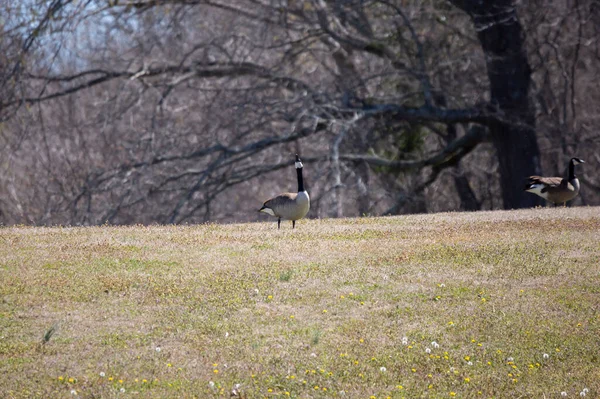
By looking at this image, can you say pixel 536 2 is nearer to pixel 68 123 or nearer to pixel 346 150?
pixel 346 150

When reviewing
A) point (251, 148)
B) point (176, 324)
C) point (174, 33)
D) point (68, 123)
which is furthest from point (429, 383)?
point (68, 123)

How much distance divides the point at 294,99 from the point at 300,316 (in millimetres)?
16011

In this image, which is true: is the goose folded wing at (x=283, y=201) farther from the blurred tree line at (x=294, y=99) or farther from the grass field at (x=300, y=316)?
the blurred tree line at (x=294, y=99)

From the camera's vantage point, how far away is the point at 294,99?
25.7 metres

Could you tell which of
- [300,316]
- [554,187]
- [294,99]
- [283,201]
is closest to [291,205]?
[283,201]

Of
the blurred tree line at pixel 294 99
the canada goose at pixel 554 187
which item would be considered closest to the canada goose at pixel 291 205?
the canada goose at pixel 554 187

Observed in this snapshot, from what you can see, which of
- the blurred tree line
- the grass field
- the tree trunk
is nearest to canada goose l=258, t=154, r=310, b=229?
the grass field

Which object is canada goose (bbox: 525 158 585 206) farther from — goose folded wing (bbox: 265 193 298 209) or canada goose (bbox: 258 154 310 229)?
goose folded wing (bbox: 265 193 298 209)

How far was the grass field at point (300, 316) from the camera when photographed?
8609 millimetres

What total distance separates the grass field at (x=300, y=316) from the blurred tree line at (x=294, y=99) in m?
11.0

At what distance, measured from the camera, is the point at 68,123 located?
1120 inches

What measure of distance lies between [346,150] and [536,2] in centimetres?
699

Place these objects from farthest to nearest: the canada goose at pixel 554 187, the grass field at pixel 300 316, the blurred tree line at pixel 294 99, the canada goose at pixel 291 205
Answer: the blurred tree line at pixel 294 99, the canada goose at pixel 554 187, the canada goose at pixel 291 205, the grass field at pixel 300 316

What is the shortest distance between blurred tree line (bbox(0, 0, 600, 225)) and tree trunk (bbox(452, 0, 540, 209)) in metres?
0.04
